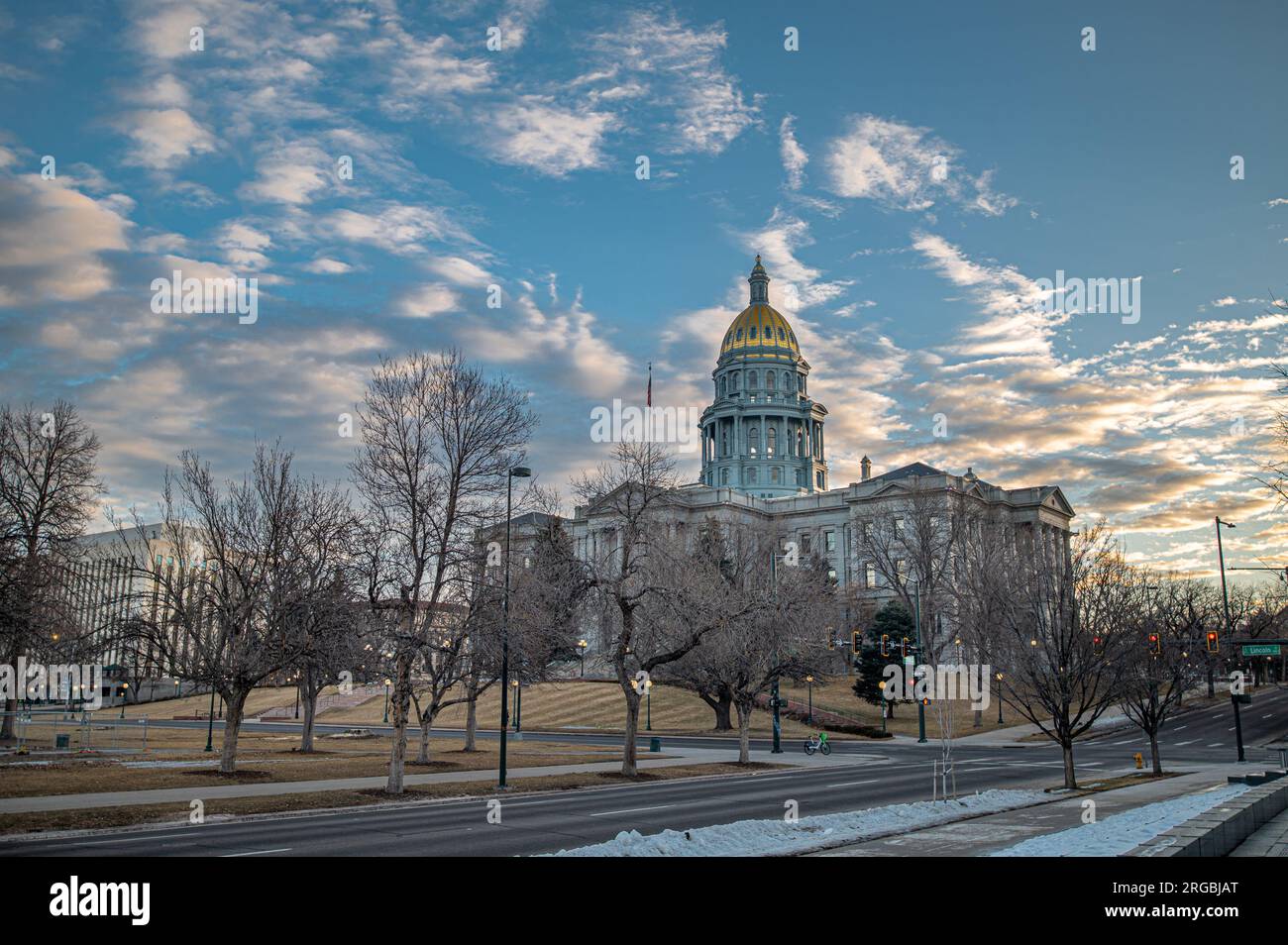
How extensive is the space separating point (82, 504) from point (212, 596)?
1654cm

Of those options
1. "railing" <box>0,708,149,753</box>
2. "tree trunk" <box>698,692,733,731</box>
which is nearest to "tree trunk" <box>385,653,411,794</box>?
"railing" <box>0,708,149,753</box>

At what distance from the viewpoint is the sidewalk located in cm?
1582

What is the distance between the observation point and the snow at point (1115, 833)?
1401 centimetres

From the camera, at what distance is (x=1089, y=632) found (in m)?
31.2

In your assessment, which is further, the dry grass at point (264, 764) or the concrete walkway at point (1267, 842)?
the dry grass at point (264, 764)

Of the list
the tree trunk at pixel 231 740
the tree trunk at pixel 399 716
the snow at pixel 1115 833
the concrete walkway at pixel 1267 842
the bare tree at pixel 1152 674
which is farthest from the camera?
the bare tree at pixel 1152 674

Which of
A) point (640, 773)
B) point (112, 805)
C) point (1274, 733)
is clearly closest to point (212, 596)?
point (112, 805)

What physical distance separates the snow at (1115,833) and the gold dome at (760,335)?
146308 millimetres

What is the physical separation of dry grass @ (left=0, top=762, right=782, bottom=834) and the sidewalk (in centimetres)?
1413

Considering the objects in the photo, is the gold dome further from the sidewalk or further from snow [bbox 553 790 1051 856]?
snow [bbox 553 790 1051 856]

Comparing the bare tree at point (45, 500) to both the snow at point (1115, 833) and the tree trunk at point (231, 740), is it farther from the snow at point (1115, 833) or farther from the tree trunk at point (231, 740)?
the snow at point (1115, 833)

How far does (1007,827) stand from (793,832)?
4.52m

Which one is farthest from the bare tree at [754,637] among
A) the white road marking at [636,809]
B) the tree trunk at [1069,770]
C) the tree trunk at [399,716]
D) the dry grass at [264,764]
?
the tree trunk at [399,716]
